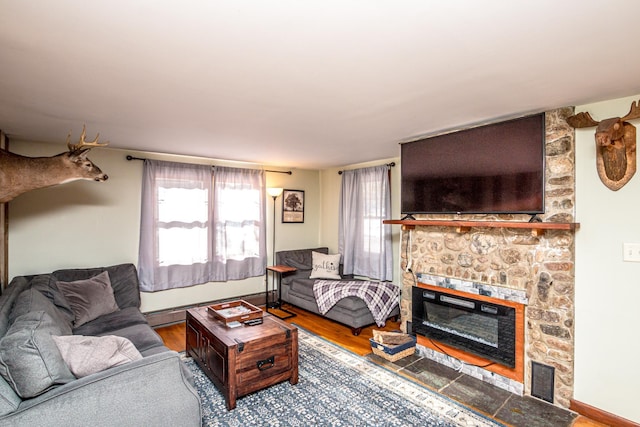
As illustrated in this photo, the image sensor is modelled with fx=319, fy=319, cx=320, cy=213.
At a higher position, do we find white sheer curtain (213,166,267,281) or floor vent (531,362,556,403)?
white sheer curtain (213,166,267,281)

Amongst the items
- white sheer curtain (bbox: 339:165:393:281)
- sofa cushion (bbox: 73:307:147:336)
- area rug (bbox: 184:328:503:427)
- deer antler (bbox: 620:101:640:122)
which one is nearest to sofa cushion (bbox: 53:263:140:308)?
sofa cushion (bbox: 73:307:147:336)

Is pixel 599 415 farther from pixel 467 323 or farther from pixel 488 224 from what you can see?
pixel 488 224

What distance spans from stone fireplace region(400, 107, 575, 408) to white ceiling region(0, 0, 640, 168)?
1.75 ft

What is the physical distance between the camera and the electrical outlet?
2211 millimetres

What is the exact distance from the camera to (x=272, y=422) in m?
2.32

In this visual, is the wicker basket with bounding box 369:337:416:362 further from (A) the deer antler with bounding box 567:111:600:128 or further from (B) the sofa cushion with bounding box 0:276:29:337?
(B) the sofa cushion with bounding box 0:276:29:337

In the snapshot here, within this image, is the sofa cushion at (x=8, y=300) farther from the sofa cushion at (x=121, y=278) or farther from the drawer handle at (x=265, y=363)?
the drawer handle at (x=265, y=363)

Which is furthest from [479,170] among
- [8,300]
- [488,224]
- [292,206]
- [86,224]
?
[86,224]

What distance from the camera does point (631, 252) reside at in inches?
87.9

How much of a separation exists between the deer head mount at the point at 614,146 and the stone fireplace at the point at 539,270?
0.49 ft

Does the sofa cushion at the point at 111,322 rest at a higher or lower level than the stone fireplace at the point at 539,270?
lower

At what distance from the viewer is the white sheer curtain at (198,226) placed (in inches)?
167

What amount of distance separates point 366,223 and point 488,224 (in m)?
2.40

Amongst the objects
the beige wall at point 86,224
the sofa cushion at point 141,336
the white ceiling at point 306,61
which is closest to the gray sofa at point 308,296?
the beige wall at point 86,224
